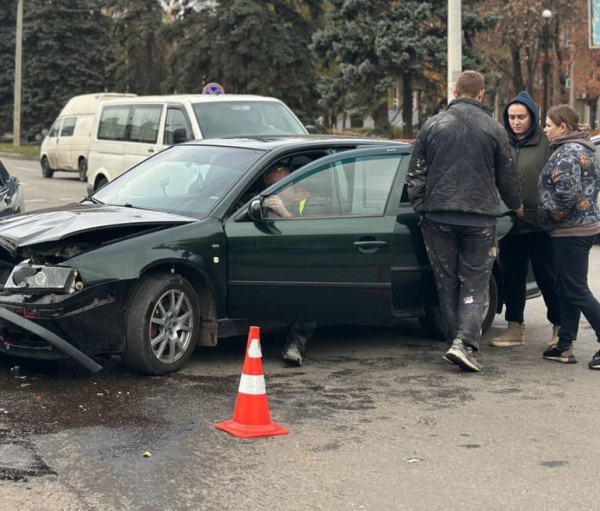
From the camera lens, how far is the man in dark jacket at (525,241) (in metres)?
7.46

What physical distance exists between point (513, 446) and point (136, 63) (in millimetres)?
45666

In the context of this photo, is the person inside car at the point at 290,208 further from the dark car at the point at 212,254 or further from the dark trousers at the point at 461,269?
the dark trousers at the point at 461,269

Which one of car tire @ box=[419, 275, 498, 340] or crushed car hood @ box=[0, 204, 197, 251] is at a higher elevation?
crushed car hood @ box=[0, 204, 197, 251]

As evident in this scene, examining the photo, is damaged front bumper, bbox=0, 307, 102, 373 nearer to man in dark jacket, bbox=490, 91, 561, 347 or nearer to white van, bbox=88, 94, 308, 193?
man in dark jacket, bbox=490, 91, 561, 347

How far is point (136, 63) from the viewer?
49062 millimetres

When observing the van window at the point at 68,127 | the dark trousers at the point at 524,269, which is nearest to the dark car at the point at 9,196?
the dark trousers at the point at 524,269

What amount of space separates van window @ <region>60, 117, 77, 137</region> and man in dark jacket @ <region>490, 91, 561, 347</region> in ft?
70.0

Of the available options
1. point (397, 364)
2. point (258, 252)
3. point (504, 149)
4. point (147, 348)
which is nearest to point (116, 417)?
point (147, 348)

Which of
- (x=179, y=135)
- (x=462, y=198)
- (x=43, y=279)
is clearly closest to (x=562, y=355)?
(x=462, y=198)

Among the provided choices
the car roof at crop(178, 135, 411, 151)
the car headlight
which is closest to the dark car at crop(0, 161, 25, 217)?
the car roof at crop(178, 135, 411, 151)

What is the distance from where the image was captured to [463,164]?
6.84 metres

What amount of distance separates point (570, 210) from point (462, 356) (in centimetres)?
124

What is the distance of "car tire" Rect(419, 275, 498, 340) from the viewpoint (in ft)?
25.9

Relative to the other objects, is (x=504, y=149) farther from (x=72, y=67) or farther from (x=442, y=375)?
(x=72, y=67)
